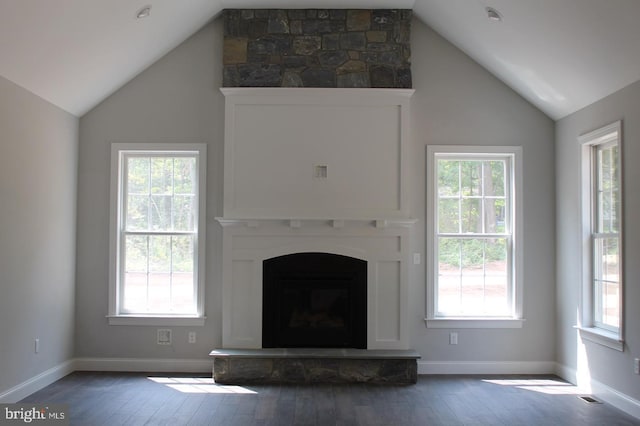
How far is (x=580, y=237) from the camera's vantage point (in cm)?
539

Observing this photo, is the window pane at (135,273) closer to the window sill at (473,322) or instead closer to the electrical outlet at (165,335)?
the electrical outlet at (165,335)

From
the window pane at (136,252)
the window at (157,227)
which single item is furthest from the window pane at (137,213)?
the window pane at (136,252)

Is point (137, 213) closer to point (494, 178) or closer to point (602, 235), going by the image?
point (494, 178)

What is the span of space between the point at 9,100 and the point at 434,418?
4.12 metres

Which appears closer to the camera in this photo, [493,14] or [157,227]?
[493,14]

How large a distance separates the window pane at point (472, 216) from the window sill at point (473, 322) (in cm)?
90

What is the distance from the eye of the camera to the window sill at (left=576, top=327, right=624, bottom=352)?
474 centimetres

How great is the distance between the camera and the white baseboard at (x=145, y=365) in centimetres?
587

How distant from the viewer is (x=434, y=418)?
446 cm

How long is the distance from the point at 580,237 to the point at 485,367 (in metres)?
1.59

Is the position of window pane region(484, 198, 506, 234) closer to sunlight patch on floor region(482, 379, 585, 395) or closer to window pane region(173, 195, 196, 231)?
sunlight patch on floor region(482, 379, 585, 395)

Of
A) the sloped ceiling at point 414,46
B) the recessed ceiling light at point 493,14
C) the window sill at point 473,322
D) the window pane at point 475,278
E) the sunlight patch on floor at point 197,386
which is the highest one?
the recessed ceiling light at point 493,14

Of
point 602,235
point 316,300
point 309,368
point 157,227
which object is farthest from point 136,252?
point 602,235

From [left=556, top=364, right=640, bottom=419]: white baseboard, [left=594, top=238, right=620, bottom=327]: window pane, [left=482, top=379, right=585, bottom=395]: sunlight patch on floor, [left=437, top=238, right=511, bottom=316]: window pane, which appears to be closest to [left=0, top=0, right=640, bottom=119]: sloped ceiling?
[left=594, top=238, right=620, bottom=327]: window pane
